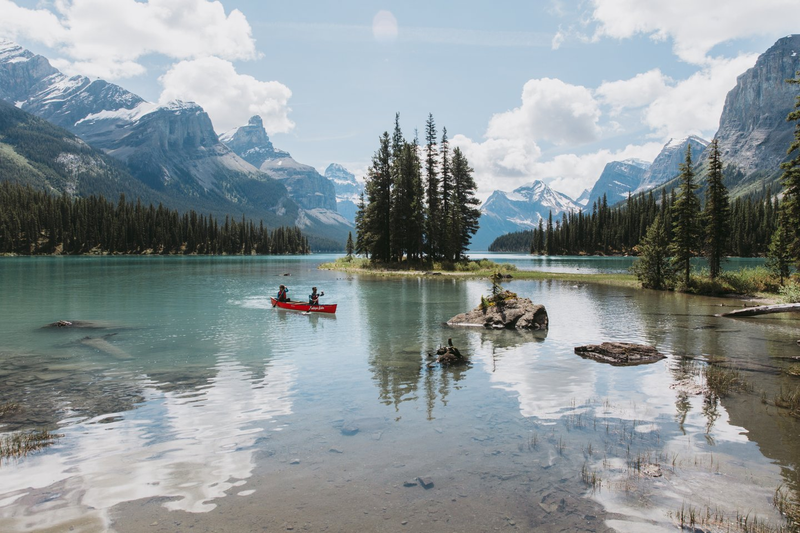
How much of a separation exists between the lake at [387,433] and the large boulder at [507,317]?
107 inches

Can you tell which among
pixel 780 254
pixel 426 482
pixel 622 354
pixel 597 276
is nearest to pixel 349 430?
pixel 426 482

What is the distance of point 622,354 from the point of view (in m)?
19.8

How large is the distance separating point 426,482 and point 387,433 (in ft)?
8.92

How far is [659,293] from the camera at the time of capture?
49969 millimetres

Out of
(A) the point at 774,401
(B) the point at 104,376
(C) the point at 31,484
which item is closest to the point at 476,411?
(A) the point at 774,401

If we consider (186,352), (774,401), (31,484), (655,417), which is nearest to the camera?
(31,484)

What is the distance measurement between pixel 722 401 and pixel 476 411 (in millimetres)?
7686

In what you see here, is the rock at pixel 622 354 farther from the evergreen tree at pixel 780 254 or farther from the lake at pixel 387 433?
the evergreen tree at pixel 780 254

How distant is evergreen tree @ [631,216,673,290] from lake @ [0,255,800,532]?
28978mm

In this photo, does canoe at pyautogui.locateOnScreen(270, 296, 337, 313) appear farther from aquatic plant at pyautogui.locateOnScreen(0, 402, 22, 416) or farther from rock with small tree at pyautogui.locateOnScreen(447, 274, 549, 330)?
aquatic plant at pyautogui.locateOnScreen(0, 402, 22, 416)

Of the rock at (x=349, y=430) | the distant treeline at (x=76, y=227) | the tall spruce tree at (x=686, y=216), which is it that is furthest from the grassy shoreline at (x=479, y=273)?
the distant treeline at (x=76, y=227)

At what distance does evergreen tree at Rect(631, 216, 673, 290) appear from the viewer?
52144mm

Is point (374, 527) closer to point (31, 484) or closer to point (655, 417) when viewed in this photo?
point (31, 484)

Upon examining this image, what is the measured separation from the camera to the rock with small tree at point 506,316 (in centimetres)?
2875
